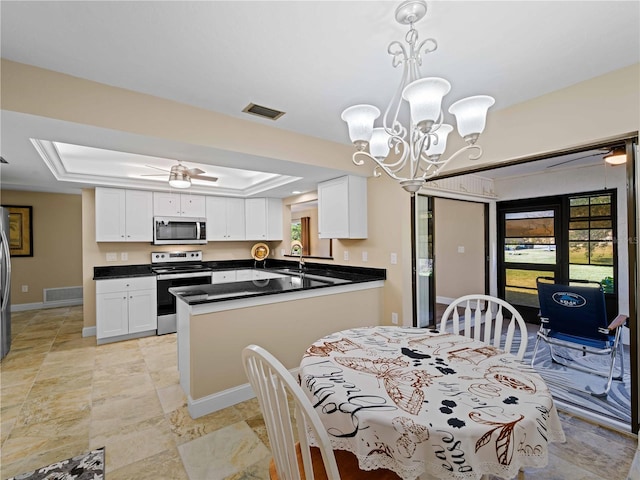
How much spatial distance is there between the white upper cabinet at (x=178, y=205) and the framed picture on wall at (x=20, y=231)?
9.69 ft

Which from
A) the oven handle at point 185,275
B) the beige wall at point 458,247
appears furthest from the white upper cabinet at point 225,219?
the beige wall at point 458,247

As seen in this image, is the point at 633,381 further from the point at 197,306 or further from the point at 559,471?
the point at 197,306

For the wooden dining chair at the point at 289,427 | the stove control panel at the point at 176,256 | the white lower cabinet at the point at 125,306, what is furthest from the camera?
the stove control panel at the point at 176,256

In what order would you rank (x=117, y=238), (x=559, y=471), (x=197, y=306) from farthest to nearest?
(x=117, y=238), (x=197, y=306), (x=559, y=471)

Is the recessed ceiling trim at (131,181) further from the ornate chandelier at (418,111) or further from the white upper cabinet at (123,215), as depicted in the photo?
the ornate chandelier at (418,111)

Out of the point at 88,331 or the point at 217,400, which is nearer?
the point at 217,400

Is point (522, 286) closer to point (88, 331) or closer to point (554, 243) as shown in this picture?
point (554, 243)

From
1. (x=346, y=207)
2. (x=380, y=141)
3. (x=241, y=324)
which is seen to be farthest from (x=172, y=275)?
(x=380, y=141)

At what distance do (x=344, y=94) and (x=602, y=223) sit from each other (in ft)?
11.2

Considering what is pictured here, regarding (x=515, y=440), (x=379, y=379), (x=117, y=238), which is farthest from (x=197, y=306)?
(x=117, y=238)

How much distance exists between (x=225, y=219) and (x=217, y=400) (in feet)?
11.3

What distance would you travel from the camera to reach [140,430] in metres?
2.11

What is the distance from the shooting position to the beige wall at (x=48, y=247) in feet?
17.7

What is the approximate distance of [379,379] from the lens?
4.27 feet
